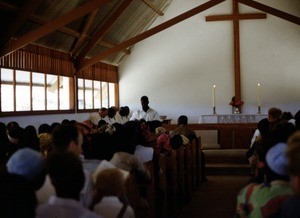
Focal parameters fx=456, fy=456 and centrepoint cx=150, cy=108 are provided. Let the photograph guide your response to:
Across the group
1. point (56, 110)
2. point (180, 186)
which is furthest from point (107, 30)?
point (180, 186)

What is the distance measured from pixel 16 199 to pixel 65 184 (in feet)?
0.90

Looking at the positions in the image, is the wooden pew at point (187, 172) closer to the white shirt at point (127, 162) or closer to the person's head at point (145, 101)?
the person's head at point (145, 101)

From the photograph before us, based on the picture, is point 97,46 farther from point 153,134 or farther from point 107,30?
point 153,134

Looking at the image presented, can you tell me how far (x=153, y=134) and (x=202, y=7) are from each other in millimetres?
5902

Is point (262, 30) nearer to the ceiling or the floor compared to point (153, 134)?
nearer to the ceiling

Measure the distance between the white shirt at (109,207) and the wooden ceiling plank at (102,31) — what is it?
9.27 metres

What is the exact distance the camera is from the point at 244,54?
1511 cm

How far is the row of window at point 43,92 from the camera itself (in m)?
9.67

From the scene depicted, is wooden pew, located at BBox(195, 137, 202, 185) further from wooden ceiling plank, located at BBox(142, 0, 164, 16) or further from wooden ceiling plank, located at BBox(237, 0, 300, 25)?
wooden ceiling plank, located at BBox(142, 0, 164, 16)

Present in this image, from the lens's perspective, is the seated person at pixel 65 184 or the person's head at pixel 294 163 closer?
the person's head at pixel 294 163

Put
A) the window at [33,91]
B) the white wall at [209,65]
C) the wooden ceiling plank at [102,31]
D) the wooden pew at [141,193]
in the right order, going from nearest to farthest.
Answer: the wooden pew at [141,193] → the window at [33,91] → the wooden ceiling plank at [102,31] → the white wall at [209,65]

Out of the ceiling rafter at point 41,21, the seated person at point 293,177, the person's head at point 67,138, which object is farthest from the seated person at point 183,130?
the seated person at point 293,177

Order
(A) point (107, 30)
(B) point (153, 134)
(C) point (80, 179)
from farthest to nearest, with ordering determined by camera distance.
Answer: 1. (A) point (107, 30)
2. (B) point (153, 134)
3. (C) point (80, 179)

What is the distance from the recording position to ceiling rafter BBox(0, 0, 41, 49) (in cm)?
898
